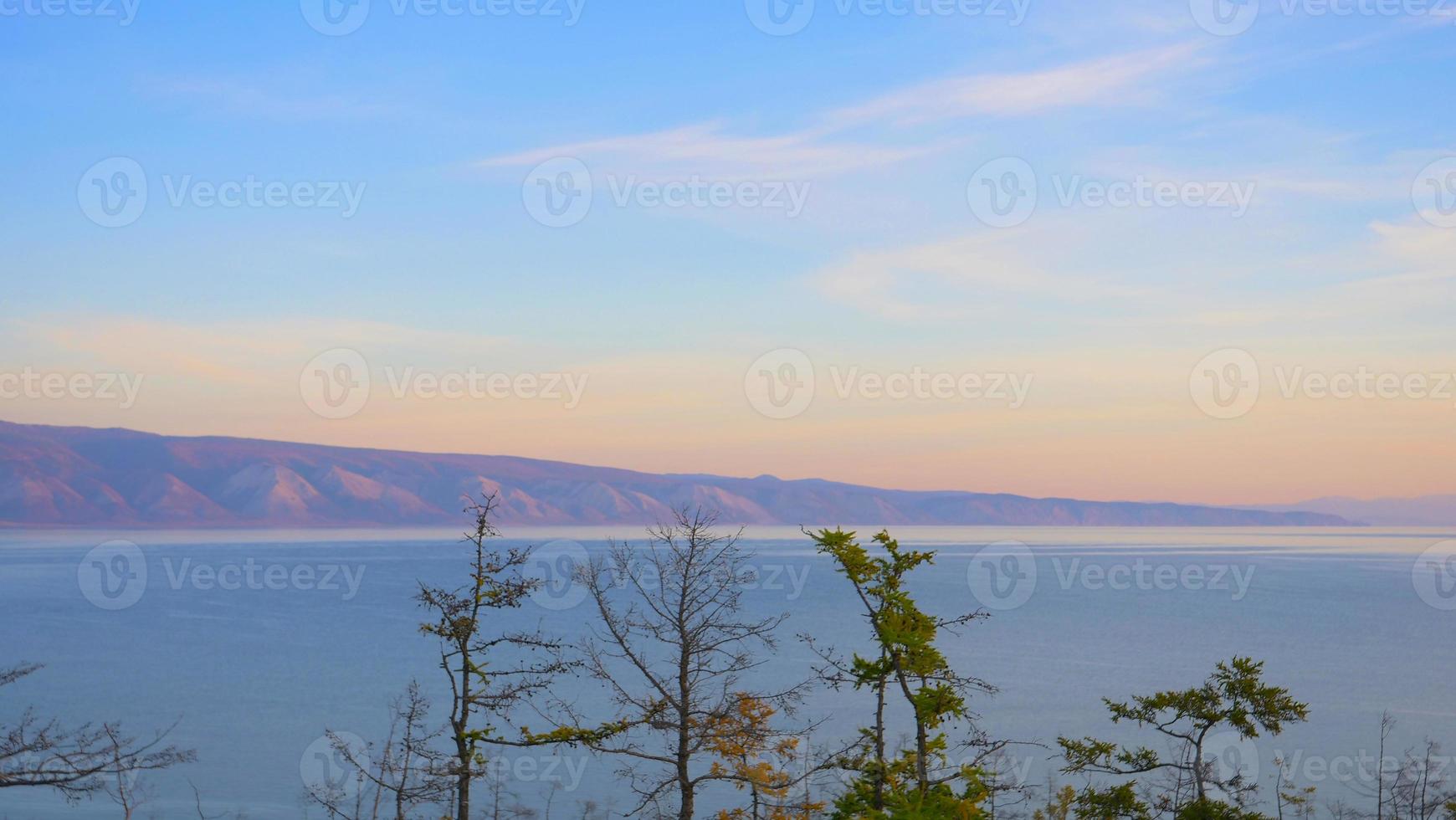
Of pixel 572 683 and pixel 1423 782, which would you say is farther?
pixel 572 683

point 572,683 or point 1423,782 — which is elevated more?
point 1423,782

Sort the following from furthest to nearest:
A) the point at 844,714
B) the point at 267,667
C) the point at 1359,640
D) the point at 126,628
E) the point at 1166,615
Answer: the point at 1166,615 → the point at 126,628 → the point at 1359,640 → the point at 267,667 → the point at 844,714

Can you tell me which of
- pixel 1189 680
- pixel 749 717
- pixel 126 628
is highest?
pixel 749 717

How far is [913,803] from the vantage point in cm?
1291

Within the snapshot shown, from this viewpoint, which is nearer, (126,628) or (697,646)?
(697,646)

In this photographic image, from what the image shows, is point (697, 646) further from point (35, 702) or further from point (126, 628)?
point (126, 628)

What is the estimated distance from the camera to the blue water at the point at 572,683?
67.3m

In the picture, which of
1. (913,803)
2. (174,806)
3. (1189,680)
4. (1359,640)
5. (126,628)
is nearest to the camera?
(913,803)

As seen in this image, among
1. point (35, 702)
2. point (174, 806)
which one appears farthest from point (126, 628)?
point (174, 806)

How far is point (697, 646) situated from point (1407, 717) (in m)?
79.8

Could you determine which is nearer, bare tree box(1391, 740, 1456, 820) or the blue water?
bare tree box(1391, 740, 1456, 820)

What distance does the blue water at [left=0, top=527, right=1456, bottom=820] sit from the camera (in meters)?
67.3

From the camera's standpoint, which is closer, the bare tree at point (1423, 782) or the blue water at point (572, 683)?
the bare tree at point (1423, 782)

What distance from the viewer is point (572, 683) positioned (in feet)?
291
